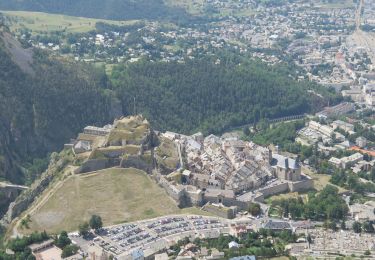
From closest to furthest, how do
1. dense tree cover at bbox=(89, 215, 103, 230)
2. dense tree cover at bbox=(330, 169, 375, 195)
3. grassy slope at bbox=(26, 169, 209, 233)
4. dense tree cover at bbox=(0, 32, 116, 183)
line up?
dense tree cover at bbox=(89, 215, 103, 230), grassy slope at bbox=(26, 169, 209, 233), dense tree cover at bbox=(330, 169, 375, 195), dense tree cover at bbox=(0, 32, 116, 183)

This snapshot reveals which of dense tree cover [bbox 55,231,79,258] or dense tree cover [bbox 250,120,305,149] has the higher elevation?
dense tree cover [bbox 55,231,79,258]

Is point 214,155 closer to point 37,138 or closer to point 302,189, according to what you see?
point 302,189

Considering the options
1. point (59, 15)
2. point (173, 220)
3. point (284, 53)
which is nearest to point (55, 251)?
point (173, 220)

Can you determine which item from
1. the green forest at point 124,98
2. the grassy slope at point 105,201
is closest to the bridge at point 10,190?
the green forest at point 124,98

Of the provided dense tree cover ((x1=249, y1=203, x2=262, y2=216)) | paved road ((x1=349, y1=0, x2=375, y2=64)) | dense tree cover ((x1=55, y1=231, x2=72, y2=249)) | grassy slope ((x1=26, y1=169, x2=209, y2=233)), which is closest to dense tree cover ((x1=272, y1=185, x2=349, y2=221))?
dense tree cover ((x1=249, y1=203, x2=262, y2=216))

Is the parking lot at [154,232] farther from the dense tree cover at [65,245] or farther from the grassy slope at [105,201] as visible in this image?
the grassy slope at [105,201]

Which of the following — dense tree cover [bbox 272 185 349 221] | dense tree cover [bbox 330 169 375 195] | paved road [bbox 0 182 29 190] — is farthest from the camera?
dense tree cover [bbox 330 169 375 195]

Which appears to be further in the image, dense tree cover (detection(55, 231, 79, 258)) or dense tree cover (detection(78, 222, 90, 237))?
dense tree cover (detection(78, 222, 90, 237))

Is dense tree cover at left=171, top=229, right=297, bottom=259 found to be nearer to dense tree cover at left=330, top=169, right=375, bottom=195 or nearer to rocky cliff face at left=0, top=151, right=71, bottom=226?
dense tree cover at left=330, top=169, right=375, bottom=195
